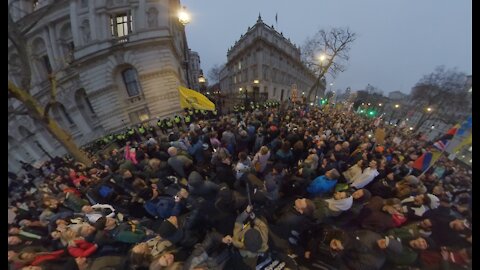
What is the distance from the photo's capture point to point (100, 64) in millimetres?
5688

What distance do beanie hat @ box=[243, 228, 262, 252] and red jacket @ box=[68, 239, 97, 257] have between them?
2.71 meters

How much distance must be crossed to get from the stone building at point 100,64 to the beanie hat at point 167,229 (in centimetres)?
280

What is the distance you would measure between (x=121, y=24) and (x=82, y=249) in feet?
18.1

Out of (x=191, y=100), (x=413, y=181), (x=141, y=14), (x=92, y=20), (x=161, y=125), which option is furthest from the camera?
(x=161, y=125)

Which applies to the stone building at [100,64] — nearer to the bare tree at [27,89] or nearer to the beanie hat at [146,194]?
the bare tree at [27,89]

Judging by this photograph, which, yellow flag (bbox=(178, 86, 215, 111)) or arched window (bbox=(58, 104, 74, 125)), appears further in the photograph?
yellow flag (bbox=(178, 86, 215, 111))

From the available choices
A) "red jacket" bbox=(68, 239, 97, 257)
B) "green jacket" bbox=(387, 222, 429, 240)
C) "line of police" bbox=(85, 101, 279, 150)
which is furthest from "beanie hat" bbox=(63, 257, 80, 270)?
"green jacket" bbox=(387, 222, 429, 240)

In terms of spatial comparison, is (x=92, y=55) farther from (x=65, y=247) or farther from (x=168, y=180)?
(x=65, y=247)

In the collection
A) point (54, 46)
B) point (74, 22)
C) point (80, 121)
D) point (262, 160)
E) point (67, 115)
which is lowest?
point (262, 160)

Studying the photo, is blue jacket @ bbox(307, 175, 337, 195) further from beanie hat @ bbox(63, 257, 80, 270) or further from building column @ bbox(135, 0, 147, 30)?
building column @ bbox(135, 0, 147, 30)

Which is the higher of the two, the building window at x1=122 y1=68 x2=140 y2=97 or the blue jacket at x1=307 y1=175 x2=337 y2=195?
the building window at x1=122 y1=68 x2=140 y2=97

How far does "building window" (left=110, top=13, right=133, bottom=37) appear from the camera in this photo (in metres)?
5.71

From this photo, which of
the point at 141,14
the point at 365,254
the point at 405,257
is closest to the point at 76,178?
the point at 141,14

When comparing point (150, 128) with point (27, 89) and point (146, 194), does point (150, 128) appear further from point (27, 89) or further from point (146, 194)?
point (27, 89)
